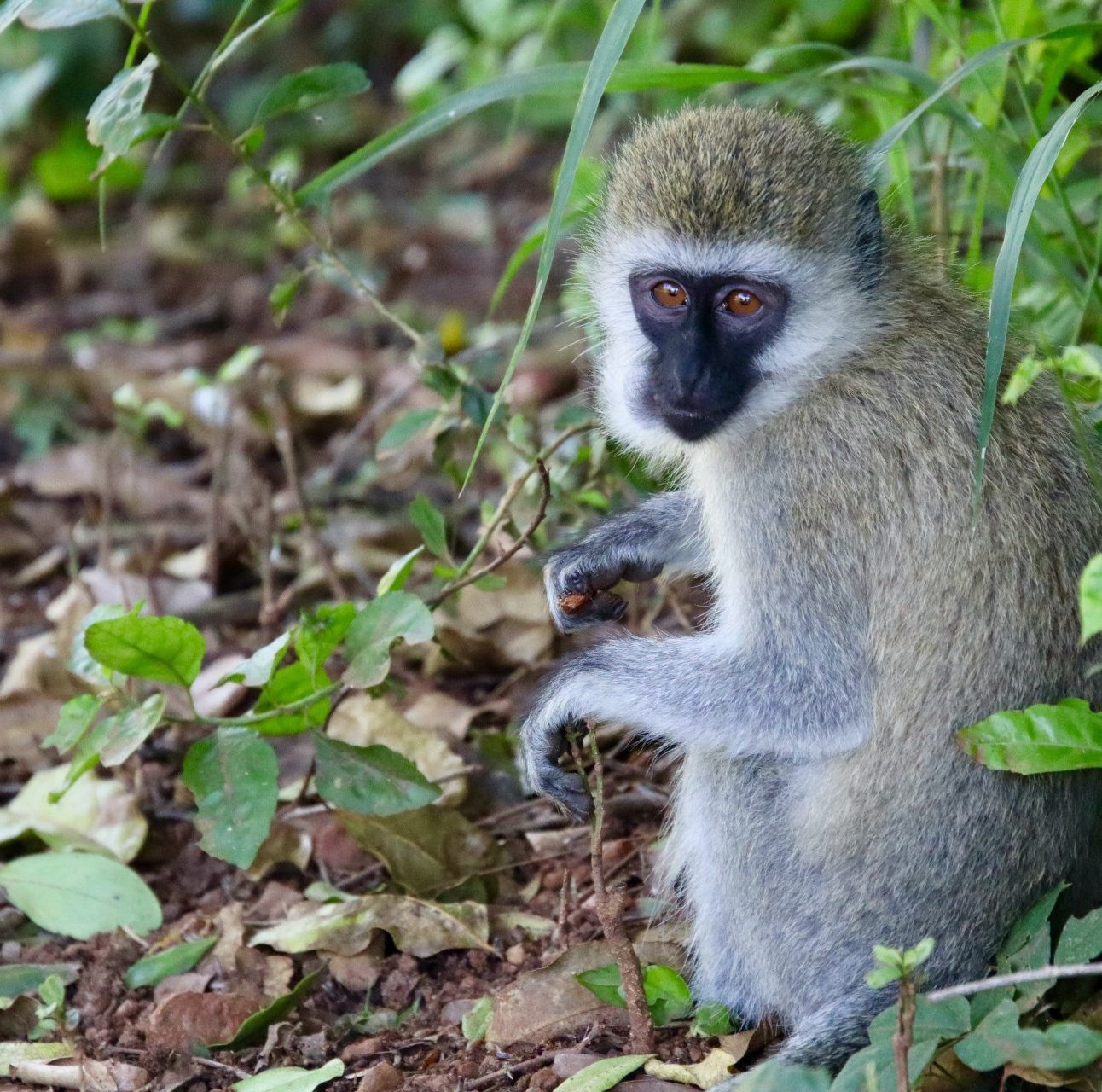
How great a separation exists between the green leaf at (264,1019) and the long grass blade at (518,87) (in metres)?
2.18

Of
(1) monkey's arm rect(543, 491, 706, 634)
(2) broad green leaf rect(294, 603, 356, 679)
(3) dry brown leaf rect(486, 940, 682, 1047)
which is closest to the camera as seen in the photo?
(3) dry brown leaf rect(486, 940, 682, 1047)

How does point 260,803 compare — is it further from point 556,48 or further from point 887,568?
point 556,48

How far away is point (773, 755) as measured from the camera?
4012mm

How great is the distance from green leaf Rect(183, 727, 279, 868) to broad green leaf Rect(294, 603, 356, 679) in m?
0.25

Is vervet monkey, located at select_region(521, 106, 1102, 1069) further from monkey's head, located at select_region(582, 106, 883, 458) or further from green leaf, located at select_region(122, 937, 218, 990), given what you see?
green leaf, located at select_region(122, 937, 218, 990)

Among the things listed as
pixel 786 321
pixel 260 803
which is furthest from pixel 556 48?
pixel 260 803

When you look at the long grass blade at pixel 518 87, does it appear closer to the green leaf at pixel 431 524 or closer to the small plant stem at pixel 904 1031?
the green leaf at pixel 431 524

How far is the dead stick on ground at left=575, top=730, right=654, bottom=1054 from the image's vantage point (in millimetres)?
3469


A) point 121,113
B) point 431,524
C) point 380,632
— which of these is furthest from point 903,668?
point 121,113

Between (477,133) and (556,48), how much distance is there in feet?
6.56

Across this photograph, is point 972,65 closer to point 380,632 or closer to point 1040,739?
point 1040,739

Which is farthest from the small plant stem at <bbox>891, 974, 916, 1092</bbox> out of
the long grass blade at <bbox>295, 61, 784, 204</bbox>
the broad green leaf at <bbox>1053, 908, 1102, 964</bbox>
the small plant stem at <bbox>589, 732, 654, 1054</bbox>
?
the long grass blade at <bbox>295, 61, 784, 204</bbox>

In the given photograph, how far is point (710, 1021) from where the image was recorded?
384 cm

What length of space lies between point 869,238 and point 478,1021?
7.38ft
